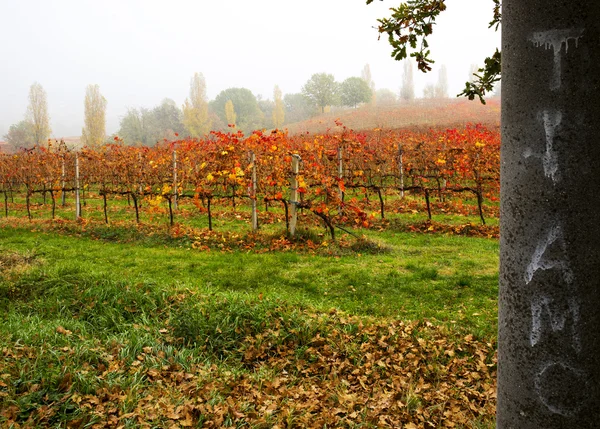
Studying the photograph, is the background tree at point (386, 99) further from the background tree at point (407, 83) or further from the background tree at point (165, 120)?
the background tree at point (165, 120)

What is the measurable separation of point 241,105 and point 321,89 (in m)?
17.9

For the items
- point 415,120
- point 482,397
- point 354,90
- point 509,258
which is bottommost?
point 482,397

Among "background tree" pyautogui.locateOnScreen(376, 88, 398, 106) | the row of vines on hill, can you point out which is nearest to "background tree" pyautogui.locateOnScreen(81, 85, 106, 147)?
the row of vines on hill

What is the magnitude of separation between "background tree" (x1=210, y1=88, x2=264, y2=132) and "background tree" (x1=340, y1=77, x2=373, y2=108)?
1432cm

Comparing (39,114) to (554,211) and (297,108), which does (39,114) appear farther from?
(297,108)

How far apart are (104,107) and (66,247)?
3792cm

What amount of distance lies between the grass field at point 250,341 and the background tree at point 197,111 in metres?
42.6

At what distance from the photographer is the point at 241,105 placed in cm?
8256

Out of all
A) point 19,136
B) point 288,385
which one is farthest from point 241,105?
point 288,385

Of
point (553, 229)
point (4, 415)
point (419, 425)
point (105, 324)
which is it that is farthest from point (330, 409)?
point (105, 324)

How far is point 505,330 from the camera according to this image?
1275 millimetres

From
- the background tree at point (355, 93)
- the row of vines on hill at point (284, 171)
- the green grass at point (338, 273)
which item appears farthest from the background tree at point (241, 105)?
the green grass at point (338, 273)

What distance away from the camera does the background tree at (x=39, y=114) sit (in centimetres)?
4516

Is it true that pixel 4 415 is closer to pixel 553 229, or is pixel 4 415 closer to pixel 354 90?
pixel 553 229
